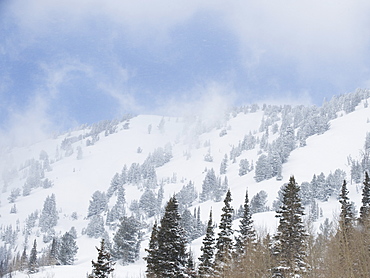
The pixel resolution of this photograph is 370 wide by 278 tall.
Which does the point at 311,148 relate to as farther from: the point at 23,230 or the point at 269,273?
the point at 269,273

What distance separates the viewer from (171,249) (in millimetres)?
26703

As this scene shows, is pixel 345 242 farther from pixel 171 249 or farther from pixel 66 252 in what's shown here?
pixel 66 252

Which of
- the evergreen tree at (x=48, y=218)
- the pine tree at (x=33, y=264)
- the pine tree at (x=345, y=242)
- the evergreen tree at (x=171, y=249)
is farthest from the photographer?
the evergreen tree at (x=48, y=218)

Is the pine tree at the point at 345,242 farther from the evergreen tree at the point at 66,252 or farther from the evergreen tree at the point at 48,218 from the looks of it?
the evergreen tree at the point at 48,218

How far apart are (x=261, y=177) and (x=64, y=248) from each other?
98.5 m

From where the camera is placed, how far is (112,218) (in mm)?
165625

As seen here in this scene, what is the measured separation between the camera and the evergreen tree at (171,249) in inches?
1039

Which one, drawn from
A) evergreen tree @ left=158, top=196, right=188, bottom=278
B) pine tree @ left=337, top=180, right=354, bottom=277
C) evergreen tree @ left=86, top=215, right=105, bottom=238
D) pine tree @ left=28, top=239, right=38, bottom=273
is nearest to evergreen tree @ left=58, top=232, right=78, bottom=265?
pine tree @ left=28, top=239, right=38, bottom=273

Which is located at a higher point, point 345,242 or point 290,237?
point 290,237

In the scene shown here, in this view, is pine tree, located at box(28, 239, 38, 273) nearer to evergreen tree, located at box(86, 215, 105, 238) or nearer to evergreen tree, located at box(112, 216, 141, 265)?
evergreen tree, located at box(112, 216, 141, 265)

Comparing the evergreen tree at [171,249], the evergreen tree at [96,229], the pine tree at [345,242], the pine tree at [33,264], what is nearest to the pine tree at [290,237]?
the pine tree at [345,242]

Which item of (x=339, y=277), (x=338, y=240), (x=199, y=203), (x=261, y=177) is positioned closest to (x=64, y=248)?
(x=338, y=240)

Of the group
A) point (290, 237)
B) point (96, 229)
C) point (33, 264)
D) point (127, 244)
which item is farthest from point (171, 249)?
point (96, 229)

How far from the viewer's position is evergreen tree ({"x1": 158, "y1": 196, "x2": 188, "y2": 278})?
86.6 ft
